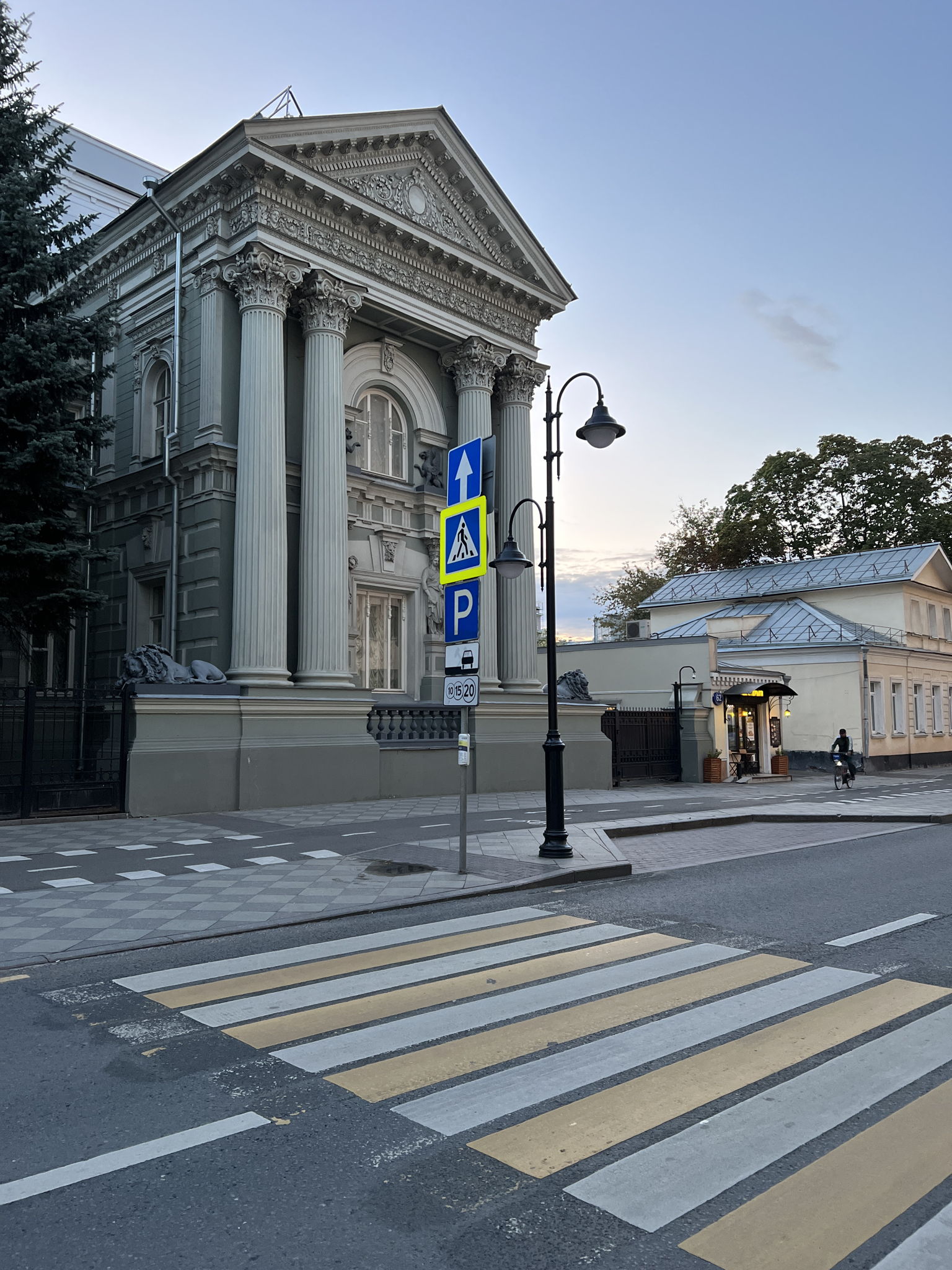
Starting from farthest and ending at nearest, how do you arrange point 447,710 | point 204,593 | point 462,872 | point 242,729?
point 447,710 < point 204,593 < point 242,729 < point 462,872

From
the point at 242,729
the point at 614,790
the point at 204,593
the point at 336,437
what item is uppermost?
the point at 336,437

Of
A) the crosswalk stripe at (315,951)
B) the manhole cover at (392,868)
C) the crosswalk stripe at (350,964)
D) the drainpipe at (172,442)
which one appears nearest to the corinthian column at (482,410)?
the drainpipe at (172,442)

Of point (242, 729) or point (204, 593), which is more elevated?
point (204, 593)

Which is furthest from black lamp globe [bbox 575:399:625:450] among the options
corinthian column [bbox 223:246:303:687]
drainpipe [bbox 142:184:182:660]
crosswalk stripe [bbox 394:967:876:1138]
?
drainpipe [bbox 142:184:182:660]

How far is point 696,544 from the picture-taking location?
181ft

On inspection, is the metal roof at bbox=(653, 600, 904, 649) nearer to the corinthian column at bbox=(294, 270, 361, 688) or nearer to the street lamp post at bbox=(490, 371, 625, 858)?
the corinthian column at bbox=(294, 270, 361, 688)

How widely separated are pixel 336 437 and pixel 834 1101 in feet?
60.5

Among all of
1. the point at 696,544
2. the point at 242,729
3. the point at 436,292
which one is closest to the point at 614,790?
the point at 242,729

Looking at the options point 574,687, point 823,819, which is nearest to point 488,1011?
point 823,819

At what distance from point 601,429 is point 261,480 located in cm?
948

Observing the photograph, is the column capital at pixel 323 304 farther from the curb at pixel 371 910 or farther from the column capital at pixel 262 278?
the curb at pixel 371 910

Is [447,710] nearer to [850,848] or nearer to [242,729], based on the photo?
[242,729]

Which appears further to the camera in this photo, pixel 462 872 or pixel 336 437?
pixel 336 437

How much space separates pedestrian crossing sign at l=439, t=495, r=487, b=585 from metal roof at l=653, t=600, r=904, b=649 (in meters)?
27.9
